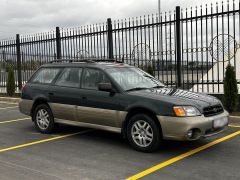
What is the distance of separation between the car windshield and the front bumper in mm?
1074

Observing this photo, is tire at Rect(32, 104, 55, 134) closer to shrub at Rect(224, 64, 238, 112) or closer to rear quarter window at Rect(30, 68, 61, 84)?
rear quarter window at Rect(30, 68, 61, 84)

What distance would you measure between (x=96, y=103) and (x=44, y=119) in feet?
5.69

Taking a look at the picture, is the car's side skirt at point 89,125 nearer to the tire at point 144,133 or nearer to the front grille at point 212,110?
the tire at point 144,133

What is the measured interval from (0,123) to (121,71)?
4.18 metres

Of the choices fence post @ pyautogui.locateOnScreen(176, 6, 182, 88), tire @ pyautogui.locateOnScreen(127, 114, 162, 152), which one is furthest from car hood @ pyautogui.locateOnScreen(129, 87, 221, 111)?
fence post @ pyautogui.locateOnScreen(176, 6, 182, 88)

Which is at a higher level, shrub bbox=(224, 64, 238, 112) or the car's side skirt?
shrub bbox=(224, 64, 238, 112)

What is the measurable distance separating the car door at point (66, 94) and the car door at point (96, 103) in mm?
159

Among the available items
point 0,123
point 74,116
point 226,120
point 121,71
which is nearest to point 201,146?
point 226,120

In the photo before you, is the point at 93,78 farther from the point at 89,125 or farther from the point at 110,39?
the point at 110,39

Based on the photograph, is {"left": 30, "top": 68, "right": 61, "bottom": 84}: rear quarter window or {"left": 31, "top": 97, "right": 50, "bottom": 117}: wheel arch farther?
{"left": 30, "top": 68, "right": 61, "bottom": 84}: rear quarter window

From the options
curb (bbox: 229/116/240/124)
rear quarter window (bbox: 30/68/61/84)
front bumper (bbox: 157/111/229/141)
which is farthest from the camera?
curb (bbox: 229/116/240/124)

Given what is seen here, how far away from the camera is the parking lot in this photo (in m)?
4.96

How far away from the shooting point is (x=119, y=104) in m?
6.39

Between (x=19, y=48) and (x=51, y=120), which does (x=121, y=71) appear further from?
(x=19, y=48)
